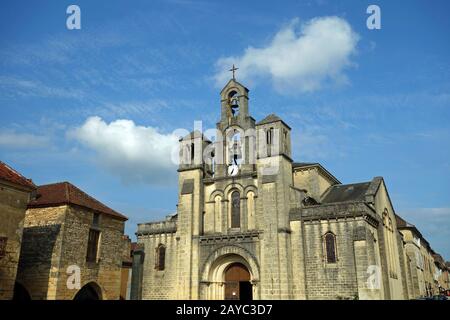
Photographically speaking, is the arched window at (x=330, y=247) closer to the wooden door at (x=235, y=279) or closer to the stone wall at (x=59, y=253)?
the wooden door at (x=235, y=279)

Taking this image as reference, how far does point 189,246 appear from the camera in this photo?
2970 centimetres

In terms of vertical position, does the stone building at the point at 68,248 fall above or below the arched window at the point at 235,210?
below

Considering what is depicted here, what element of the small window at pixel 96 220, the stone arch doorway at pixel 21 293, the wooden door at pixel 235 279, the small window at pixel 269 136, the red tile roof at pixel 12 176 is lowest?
the stone arch doorway at pixel 21 293

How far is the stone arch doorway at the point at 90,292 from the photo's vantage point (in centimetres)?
2541

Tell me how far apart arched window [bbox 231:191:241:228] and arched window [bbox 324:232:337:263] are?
20.4 feet

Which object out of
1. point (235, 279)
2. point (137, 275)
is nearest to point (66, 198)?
point (137, 275)

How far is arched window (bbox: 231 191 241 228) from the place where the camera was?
98.0 feet

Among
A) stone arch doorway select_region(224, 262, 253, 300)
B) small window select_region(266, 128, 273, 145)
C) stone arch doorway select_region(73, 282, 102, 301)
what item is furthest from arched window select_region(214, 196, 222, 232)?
stone arch doorway select_region(73, 282, 102, 301)

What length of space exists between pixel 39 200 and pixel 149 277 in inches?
402

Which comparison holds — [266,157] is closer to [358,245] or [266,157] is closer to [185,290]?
[358,245]

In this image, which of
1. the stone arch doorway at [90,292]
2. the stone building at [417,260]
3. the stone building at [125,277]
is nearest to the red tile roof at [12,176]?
the stone arch doorway at [90,292]
